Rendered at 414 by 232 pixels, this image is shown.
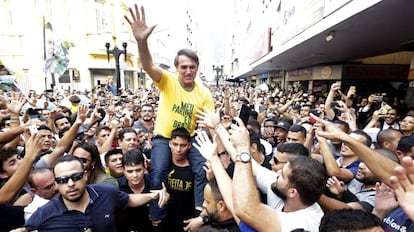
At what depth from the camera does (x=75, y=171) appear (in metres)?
2.12

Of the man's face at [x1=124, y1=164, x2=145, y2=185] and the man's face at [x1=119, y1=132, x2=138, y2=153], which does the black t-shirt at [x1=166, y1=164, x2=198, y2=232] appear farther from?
the man's face at [x1=119, y1=132, x2=138, y2=153]

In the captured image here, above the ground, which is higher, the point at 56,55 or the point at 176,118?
the point at 56,55

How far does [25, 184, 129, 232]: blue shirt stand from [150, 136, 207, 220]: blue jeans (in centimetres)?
55

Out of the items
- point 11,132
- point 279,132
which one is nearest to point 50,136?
point 11,132

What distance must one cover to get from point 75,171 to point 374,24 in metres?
6.40

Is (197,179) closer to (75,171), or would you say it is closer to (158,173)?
(158,173)

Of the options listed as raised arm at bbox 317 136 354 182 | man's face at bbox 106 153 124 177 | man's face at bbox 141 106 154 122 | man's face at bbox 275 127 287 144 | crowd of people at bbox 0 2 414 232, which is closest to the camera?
crowd of people at bbox 0 2 414 232

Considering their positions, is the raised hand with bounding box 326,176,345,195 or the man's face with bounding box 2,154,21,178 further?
the man's face with bounding box 2,154,21,178

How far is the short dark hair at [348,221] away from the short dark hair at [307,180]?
10.9 inches

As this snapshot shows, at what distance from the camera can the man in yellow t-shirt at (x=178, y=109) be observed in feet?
8.81

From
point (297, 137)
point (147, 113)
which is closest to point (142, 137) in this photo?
point (147, 113)

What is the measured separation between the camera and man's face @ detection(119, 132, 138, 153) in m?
3.58

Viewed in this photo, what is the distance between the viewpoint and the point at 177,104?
9.29 feet

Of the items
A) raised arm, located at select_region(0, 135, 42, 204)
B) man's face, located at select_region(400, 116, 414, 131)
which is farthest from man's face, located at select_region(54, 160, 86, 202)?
man's face, located at select_region(400, 116, 414, 131)
